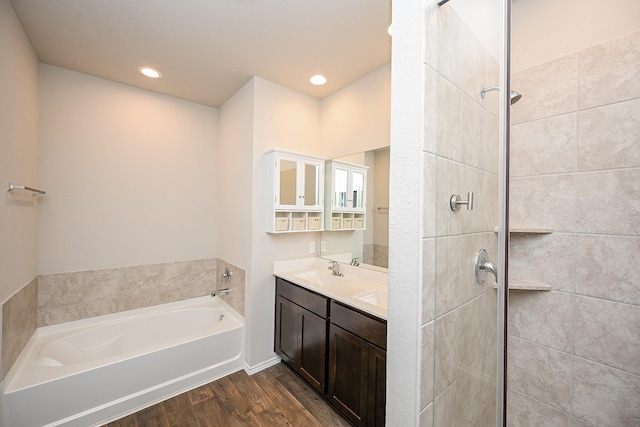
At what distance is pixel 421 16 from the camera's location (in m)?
0.84

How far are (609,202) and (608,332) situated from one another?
617mm

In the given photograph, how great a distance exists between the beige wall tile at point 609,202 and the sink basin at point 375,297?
3.79 feet

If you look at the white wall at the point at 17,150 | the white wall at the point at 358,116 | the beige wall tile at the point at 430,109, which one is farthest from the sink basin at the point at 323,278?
the white wall at the point at 17,150

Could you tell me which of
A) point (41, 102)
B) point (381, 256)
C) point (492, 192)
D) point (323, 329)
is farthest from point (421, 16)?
point (41, 102)

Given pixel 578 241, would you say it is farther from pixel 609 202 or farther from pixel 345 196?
pixel 345 196

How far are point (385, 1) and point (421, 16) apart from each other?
0.86m

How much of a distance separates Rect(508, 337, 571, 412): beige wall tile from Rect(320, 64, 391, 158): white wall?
5.29ft

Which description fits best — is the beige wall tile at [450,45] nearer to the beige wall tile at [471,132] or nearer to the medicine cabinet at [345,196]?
the beige wall tile at [471,132]

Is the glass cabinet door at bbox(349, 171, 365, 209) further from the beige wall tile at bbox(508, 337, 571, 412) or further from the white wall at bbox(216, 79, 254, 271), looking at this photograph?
the beige wall tile at bbox(508, 337, 571, 412)

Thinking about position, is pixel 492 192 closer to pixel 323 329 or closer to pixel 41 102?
pixel 323 329

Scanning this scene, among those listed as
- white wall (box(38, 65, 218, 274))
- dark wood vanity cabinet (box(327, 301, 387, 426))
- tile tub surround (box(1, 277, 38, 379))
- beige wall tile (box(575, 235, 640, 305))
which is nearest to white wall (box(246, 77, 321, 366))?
dark wood vanity cabinet (box(327, 301, 387, 426))

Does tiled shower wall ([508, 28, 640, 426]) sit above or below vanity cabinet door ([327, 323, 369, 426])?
above

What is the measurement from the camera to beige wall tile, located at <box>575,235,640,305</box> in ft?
3.76

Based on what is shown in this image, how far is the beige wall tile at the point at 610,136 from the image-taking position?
3.72ft
